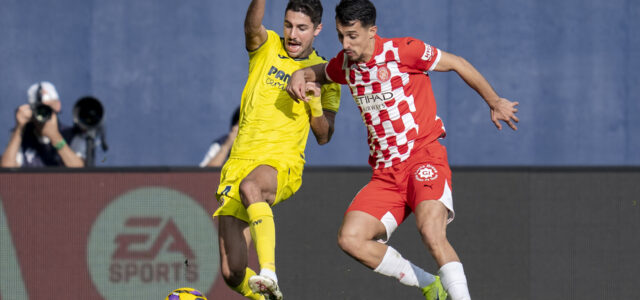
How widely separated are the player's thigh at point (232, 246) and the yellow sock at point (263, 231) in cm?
61

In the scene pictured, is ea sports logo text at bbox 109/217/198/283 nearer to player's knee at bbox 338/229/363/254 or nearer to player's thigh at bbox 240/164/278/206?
player's thigh at bbox 240/164/278/206

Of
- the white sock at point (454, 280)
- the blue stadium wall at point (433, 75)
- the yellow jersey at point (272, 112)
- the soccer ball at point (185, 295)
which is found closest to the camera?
the white sock at point (454, 280)

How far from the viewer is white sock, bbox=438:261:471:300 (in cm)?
576

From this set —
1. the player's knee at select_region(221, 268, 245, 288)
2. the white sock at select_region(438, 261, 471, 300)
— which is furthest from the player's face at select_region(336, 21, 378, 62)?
the player's knee at select_region(221, 268, 245, 288)

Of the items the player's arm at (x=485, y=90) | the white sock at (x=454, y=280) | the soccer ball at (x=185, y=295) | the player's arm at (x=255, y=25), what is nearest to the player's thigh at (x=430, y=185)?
the white sock at (x=454, y=280)

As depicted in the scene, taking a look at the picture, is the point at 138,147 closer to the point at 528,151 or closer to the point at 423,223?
the point at 528,151

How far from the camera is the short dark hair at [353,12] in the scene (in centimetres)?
595

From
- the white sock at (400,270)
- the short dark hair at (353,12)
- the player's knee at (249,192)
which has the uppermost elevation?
the short dark hair at (353,12)

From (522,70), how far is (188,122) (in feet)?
13.0

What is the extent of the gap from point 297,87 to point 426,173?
972 mm

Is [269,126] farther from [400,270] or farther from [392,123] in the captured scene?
[400,270]

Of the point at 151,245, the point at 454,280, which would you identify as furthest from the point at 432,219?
the point at 151,245

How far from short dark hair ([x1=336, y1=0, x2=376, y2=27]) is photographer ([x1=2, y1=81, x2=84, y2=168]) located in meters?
3.48

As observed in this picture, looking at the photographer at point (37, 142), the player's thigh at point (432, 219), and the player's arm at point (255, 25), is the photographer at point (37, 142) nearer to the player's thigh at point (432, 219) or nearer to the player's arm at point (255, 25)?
the player's arm at point (255, 25)
